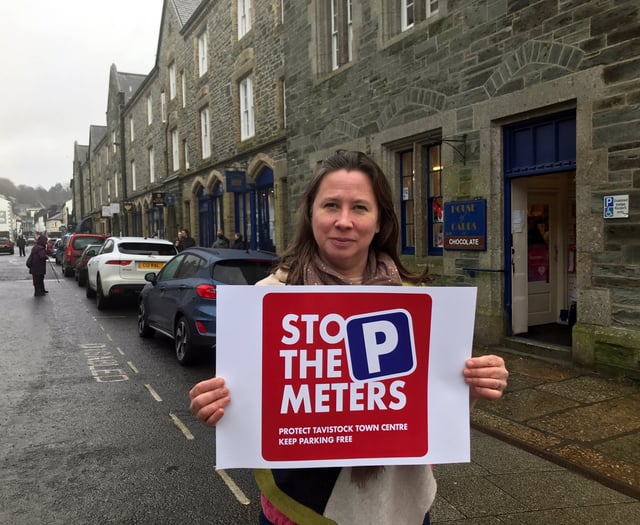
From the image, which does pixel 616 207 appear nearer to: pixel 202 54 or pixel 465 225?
pixel 465 225

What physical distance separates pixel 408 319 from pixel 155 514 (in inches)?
101

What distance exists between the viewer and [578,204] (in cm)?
685

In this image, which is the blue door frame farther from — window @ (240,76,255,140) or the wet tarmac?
window @ (240,76,255,140)

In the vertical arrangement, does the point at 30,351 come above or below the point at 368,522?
below

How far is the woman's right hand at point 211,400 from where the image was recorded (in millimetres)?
1566

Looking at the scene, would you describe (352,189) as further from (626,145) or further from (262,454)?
(626,145)

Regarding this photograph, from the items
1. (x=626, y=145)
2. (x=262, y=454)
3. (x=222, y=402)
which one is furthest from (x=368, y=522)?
(x=626, y=145)

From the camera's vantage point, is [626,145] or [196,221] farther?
[196,221]

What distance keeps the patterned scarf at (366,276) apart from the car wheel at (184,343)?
5.94 m

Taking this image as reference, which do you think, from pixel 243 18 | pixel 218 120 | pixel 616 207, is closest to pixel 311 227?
pixel 616 207

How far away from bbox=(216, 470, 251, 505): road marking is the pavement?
1227mm

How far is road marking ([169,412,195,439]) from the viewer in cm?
480

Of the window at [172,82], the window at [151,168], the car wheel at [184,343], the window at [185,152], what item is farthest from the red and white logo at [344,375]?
the window at [151,168]

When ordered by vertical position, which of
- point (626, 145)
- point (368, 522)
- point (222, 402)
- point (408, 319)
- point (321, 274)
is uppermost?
point (626, 145)
